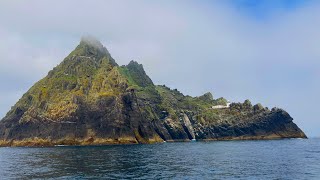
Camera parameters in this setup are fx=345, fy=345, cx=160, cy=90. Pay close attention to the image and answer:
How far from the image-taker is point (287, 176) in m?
56.1

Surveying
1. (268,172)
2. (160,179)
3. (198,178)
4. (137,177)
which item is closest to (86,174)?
(137,177)

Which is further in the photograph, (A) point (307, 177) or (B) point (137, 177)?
(B) point (137, 177)

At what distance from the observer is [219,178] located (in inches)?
2167

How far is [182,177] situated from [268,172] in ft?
53.5

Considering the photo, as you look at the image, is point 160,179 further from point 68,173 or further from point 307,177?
point 307,177

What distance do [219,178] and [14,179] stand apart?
34.2m

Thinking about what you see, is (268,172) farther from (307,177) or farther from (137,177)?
(137,177)

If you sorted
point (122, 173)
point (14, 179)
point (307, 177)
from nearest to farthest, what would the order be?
1. point (307, 177)
2. point (14, 179)
3. point (122, 173)

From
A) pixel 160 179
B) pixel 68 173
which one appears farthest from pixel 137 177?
pixel 68 173

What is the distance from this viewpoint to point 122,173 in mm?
63656

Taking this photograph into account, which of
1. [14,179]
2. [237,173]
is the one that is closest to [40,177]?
[14,179]

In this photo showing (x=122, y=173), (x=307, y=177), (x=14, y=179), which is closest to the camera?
(x=307, y=177)

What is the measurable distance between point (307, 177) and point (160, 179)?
76.2 feet

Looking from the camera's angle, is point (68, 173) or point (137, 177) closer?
point (137, 177)
